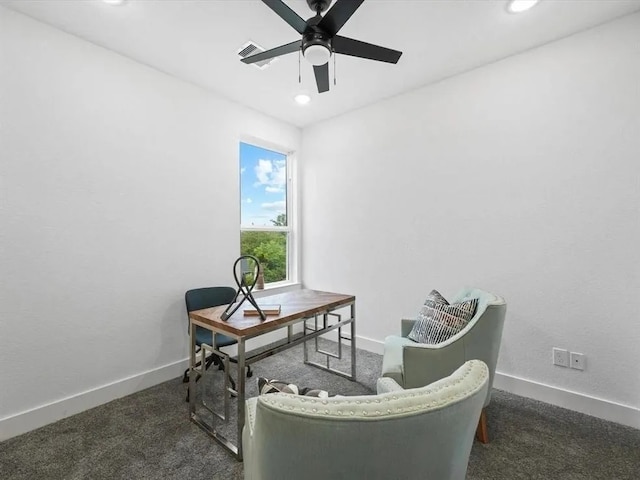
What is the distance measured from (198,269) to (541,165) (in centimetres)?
314

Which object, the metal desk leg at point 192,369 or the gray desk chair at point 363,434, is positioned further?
the metal desk leg at point 192,369

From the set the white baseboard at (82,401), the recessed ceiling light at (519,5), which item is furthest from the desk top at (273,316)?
the recessed ceiling light at (519,5)

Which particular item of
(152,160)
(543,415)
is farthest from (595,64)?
(152,160)

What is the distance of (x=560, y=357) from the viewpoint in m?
2.32

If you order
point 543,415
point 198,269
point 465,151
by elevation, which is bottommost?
point 543,415

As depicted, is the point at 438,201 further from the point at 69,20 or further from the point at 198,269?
the point at 69,20

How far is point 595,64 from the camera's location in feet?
7.25

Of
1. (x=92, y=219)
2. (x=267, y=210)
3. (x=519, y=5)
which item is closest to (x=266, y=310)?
(x=92, y=219)

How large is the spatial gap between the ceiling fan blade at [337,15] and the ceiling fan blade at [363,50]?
7 centimetres

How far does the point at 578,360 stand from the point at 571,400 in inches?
Answer: 12.2

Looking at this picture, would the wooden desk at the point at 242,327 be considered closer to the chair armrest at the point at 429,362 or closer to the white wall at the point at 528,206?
the chair armrest at the point at 429,362

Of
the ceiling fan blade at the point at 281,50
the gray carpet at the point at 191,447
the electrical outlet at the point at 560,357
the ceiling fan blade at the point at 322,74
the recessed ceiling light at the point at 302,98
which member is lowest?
the gray carpet at the point at 191,447

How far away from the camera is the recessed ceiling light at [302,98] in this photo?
10.4 ft

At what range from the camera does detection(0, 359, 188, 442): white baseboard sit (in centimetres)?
197
